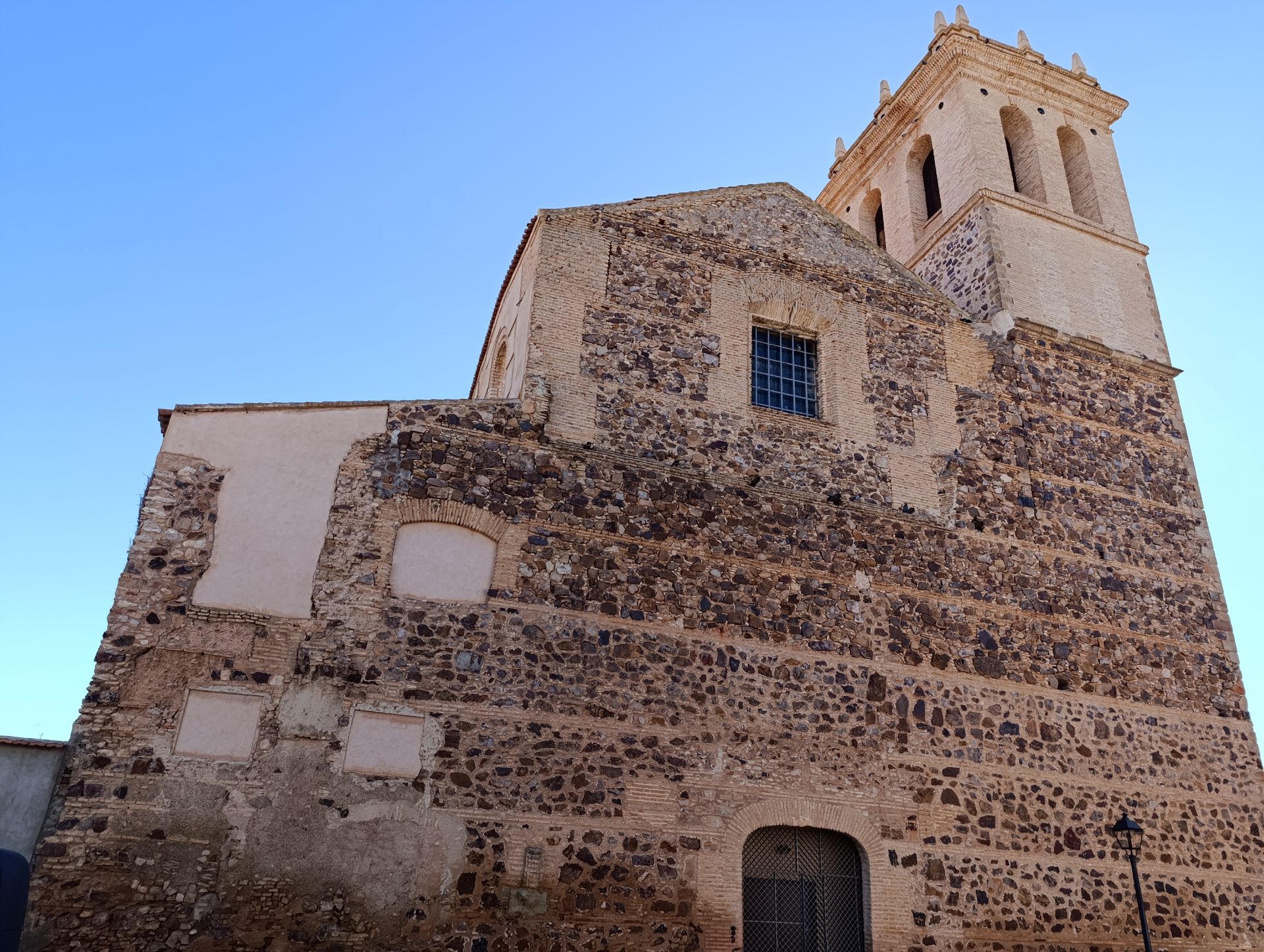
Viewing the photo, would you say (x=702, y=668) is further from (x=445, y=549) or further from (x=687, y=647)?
(x=445, y=549)

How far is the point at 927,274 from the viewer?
581 inches

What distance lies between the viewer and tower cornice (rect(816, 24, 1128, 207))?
1534 centimetres

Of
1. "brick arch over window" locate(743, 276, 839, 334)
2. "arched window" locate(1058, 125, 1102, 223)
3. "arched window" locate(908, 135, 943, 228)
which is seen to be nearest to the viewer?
"brick arch over window" locate(743, 276, 839, 334)

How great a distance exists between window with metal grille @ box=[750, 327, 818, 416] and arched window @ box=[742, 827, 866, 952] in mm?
4466

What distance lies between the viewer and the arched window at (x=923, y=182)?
1583 centimetres

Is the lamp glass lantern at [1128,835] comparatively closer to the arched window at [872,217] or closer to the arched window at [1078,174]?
the arched window at [1078,174]

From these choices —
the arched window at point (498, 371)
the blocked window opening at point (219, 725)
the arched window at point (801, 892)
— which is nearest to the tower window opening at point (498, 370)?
the arched window at point (498, 371)

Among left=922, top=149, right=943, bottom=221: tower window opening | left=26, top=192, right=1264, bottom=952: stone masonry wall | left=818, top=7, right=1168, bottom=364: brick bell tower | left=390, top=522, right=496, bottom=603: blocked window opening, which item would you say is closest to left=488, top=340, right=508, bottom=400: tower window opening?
left=26, top=192, right=1264, bottom=952: stone masonry wall

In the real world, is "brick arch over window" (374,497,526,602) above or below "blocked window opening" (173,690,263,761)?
above

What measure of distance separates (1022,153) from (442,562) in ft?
38.5

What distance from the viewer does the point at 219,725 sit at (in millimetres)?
7621

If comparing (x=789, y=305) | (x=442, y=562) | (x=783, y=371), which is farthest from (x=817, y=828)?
(x=789, y=305)

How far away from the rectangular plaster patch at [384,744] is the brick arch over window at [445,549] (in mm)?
1085

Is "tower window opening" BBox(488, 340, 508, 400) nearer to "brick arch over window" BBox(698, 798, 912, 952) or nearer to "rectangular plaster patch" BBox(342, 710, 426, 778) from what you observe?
"rectangular plaster patch" BBox(342, 710, 426, 778)
